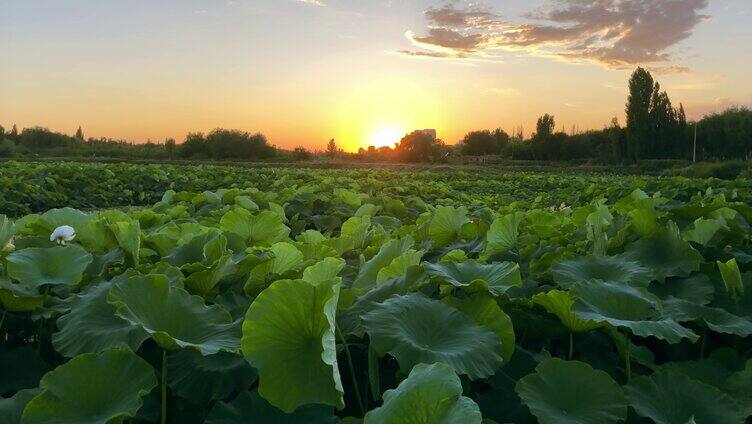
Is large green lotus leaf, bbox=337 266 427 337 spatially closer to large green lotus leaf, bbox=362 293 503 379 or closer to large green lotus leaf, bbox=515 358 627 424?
large green lotus leaf, bbox=362 293 503 379

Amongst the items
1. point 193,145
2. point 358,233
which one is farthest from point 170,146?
point 358,233

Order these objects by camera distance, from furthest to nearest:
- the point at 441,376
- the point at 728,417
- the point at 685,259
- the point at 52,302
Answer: the point at 685,259, the point at 52,302, the point at 728,417, the point at 441,376

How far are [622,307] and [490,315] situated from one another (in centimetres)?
24

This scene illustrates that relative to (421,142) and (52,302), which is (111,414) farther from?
(421,142)

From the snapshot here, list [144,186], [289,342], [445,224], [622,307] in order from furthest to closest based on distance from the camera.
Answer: [144,186] < [445,224] < [622,307] < [289,342]

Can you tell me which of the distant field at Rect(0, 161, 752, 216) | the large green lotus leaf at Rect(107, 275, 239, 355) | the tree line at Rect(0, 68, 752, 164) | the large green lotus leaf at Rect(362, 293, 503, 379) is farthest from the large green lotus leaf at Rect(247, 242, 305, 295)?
the tree line at Rect(0, 68, 752, 164)

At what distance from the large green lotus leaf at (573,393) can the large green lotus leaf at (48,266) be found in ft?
2.78

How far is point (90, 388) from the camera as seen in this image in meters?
0.81

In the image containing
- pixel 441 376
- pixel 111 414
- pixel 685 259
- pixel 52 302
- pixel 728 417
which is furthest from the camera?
pixel 685 259

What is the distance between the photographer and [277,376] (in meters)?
0.78

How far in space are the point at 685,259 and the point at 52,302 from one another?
1.29 metres

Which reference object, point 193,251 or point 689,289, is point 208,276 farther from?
point 689,289

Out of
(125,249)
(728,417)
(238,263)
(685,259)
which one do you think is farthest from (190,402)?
(685,259)

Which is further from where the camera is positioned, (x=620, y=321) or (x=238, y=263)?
(x=238, y=263)
